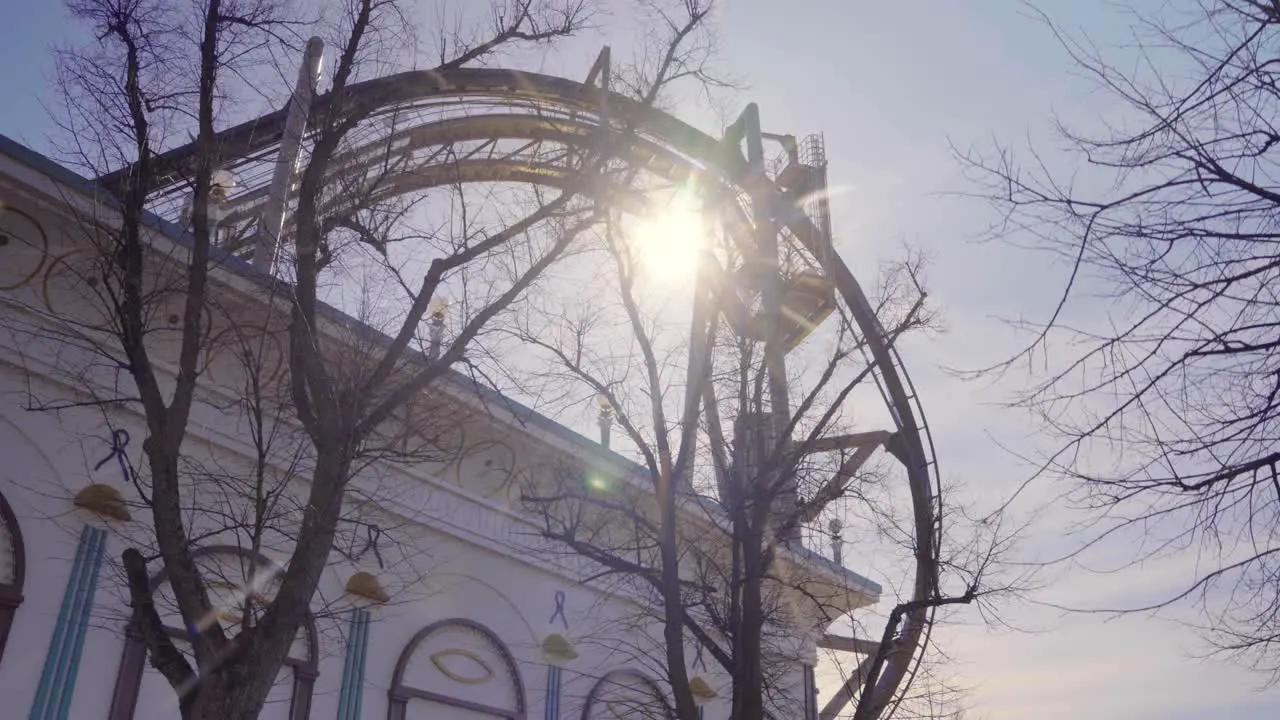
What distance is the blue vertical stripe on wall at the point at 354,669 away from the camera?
11.9 meters

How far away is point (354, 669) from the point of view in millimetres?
12062

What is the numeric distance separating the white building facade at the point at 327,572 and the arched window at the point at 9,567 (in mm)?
14

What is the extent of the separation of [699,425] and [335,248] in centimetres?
443

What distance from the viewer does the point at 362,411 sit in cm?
827

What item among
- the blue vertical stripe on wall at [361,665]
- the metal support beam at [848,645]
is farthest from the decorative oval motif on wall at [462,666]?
the metal support beam at [848,645]

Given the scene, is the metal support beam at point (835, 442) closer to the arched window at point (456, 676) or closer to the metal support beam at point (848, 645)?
the metal support beam at point (848, 645)

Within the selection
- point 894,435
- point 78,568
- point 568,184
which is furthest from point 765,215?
point 78,568

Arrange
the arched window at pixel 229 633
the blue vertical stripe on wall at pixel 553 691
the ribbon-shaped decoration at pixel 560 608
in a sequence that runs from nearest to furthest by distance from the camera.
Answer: the arched window at pixel 229 633 → the blue vertical stripe on wall at pixel 553 691 → the ribbon-shaped decoration at pixel 560 608

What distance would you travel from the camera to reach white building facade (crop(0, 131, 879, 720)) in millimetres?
9562

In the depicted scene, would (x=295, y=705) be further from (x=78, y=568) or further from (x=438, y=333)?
(x=438, y=333)

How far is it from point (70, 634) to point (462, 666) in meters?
4.89

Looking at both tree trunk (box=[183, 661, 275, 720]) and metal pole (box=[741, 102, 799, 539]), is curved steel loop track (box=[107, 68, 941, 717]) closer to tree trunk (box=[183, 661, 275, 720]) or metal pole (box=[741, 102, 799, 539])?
metal pole (box=[741, 102, 799, 539])

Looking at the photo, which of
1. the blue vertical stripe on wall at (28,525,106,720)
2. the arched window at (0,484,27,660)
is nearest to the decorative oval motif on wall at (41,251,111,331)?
the arched window at (0,484,27,660)

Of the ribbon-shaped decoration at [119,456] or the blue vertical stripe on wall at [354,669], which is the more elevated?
the ribbon-shaped decoration at [119,456]
